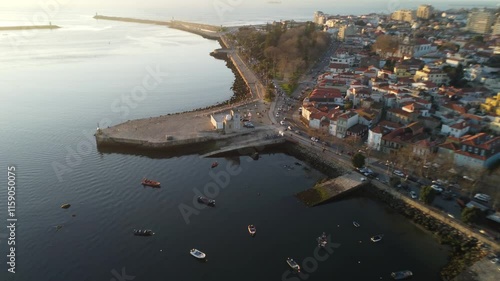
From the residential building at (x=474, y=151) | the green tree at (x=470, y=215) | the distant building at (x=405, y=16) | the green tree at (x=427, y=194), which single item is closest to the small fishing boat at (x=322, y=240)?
the green tree at (x=427, y=194)

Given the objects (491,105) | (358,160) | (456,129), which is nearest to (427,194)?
(358,160)

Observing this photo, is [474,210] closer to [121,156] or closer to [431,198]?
[431,198]

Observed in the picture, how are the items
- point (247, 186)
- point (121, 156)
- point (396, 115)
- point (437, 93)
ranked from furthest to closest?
point (437, 93), point (396, 115), point (121, 156), point (247, 186)

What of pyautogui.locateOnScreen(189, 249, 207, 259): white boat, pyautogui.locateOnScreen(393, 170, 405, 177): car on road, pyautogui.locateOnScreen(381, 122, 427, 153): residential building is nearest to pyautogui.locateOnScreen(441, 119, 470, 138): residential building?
pyautogui.locateOnScreen(381, 122, 427, 153): residential building

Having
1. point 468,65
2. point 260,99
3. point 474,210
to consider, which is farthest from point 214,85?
point 474,210

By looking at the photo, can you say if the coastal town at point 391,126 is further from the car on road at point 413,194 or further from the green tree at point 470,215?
the green tree at point 470,215

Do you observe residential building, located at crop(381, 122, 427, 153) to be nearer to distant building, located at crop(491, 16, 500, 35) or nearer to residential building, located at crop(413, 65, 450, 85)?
residential building, located at crop(413, 65, 450, 85)

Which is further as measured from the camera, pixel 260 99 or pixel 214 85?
pixel 214 85
